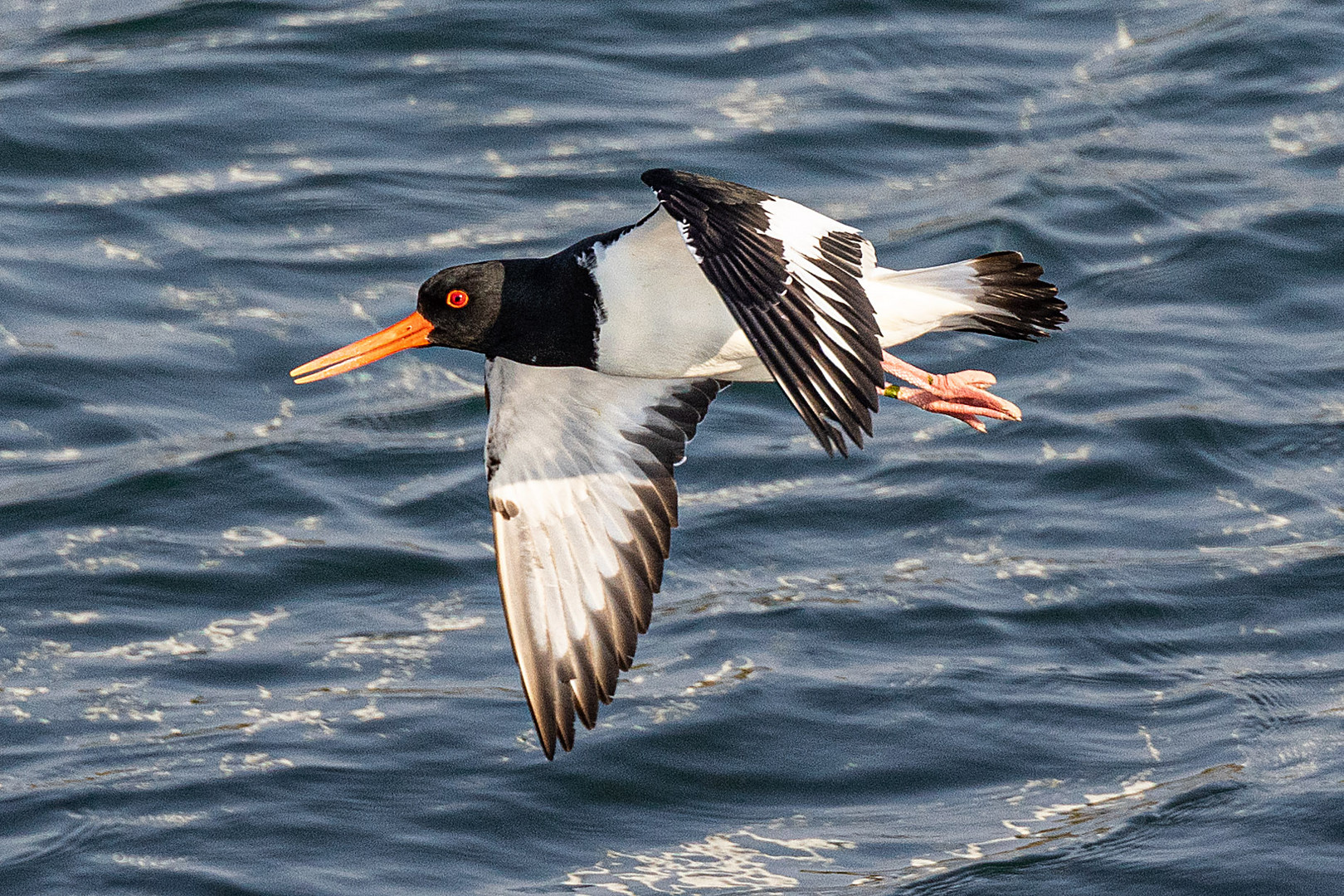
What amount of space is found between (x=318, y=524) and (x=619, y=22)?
5164 mm

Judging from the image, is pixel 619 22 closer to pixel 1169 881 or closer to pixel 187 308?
pixel 187 308

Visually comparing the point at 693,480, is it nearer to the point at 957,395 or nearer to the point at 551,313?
the point at 957,395

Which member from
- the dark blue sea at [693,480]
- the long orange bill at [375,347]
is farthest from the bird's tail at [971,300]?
the dark blue sea at [693,480]

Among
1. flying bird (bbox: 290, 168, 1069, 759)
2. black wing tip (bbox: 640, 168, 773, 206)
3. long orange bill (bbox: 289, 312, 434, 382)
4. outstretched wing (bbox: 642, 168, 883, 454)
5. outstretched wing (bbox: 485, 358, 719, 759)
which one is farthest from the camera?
outstretched wing (bbox: 485, 358, 719, 759)

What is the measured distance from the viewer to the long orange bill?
7.20 metres

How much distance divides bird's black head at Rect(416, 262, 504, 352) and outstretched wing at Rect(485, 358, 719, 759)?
50 cm

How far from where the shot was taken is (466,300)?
707 cm

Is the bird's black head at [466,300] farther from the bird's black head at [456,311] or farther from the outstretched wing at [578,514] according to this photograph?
the outstretched wing at [578,514]

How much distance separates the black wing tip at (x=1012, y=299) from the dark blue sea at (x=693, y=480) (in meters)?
2.14

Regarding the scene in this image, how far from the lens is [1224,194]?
40.5 ft

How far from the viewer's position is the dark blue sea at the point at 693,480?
324 inches

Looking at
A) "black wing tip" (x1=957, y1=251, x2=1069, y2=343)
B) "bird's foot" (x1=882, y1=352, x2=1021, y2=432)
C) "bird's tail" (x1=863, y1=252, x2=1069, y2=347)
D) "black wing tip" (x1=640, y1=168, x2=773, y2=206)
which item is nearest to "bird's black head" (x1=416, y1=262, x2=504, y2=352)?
"black wing tip" (x1=640, y1=168, x2=773, y2=206)

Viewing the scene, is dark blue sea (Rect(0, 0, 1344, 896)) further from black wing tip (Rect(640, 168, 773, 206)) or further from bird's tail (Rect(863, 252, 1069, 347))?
black wing tip (Rect(640, 168, 773, 206))

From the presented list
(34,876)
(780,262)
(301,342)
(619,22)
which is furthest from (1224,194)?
(34,876)
